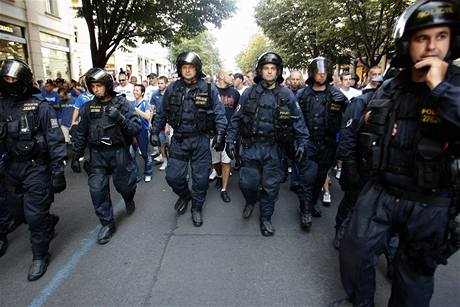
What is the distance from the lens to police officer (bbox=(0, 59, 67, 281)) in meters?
3.09

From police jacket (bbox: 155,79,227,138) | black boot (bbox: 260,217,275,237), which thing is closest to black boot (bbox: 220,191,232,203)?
black boot (bbox: 260,217,275,237)

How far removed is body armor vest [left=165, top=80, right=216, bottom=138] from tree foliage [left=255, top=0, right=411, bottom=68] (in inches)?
414

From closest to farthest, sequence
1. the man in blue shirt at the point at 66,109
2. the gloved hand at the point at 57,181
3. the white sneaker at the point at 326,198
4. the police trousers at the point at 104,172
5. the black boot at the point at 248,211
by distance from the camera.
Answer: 1. the gloved hand at the point at 57,181
2. the police trousers at the point at 104,172
3. the black boot at the point at 248,211
4. the white sneaker at the point at 326,198
5. the man in blue shirt at the point at 66,109

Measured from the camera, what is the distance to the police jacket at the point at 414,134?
69.8 inches

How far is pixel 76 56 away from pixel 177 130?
18908 mm

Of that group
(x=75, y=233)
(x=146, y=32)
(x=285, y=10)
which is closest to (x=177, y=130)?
(x=75, y=233)

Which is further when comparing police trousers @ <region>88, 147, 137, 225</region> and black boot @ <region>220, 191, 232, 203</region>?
black boot @ <region>220, 191, 232, 203</region>

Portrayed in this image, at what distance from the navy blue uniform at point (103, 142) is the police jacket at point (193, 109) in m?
0.49

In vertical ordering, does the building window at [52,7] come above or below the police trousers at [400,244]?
above

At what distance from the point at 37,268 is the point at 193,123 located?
2248 millimetres

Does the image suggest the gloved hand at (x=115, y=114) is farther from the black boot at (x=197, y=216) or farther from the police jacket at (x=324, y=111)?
the police jacket at (x=324, y=111)

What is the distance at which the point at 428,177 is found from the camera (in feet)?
6.09

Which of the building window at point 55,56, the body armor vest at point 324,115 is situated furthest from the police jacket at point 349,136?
the building window at point 55,56

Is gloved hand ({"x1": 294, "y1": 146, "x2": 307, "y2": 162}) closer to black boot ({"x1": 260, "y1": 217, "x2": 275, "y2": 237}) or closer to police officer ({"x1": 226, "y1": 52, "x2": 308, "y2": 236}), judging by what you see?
police officer ({"x1": 226, "y1": 52, "x2": 308, "y2": 236})
